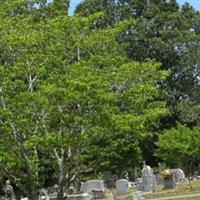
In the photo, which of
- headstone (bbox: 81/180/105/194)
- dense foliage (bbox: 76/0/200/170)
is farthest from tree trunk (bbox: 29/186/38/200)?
dense foliage (bbox: 76/0/200/170)

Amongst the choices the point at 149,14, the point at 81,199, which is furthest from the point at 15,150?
the point at 149,14

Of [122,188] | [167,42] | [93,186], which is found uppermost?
[167,42]

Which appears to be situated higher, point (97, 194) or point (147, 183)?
point (147, 183)

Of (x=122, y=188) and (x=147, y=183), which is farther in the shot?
(x=147, y=183)

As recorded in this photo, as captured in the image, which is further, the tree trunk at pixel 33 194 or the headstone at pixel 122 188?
the headstone at pixel 122 188

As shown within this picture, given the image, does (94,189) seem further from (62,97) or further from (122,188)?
(62,97)

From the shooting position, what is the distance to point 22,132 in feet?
61.1

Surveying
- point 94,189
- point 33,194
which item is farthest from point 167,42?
point 33,194

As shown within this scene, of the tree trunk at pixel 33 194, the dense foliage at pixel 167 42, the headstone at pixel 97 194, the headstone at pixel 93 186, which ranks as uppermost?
the dense foliage at pixel 167 42

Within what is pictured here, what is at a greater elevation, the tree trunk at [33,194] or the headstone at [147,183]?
the headstone at [147,183]

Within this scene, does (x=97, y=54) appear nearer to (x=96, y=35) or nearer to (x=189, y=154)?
(x=96, y=35)

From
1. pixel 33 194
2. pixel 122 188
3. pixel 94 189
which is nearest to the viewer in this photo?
pixel 33 194

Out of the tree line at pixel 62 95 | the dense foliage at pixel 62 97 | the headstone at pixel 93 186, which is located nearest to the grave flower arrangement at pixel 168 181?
the headstone at pixel 93 186

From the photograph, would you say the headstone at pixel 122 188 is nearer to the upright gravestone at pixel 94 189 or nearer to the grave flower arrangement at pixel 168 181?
the upright gravestone at pixel 94 189
